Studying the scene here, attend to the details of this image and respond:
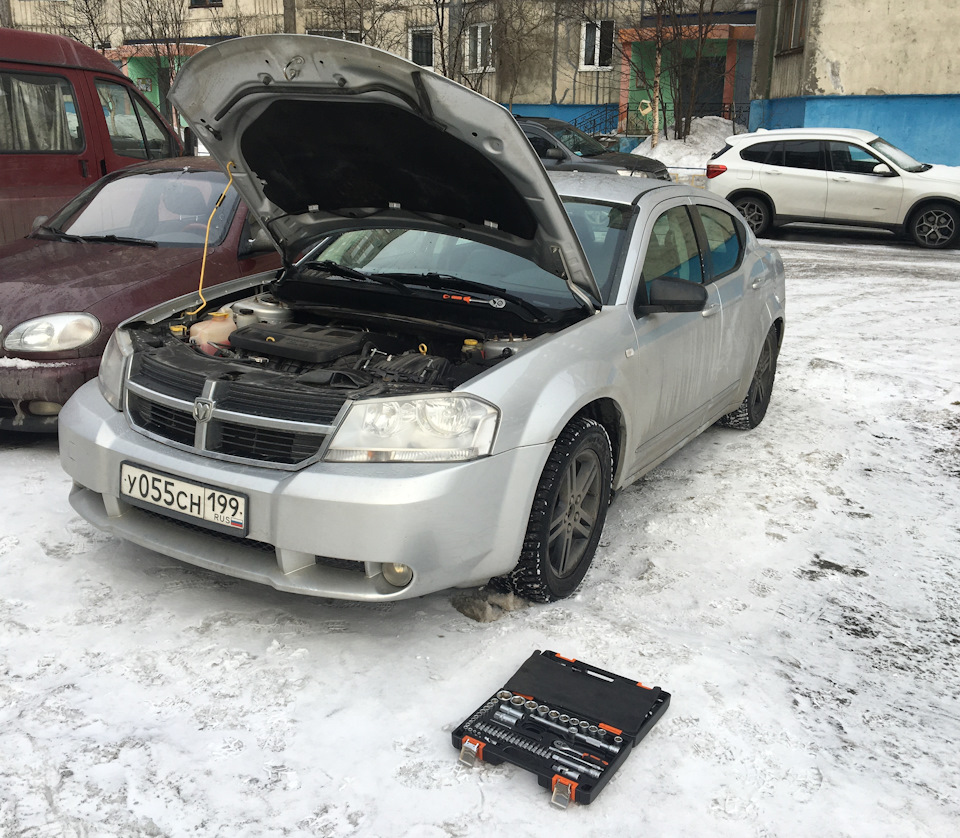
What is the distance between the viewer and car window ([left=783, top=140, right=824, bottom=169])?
544 inches

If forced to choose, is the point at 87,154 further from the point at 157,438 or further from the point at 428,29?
the point at 428,29

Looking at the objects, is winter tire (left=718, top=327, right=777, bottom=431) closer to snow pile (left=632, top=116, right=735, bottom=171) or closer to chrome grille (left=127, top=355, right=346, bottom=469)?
chrome grille (left=127, top=355, right=346, bottom=469)

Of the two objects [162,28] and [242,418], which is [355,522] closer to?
[242,418]

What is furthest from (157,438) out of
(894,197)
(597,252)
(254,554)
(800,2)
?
(800,2)

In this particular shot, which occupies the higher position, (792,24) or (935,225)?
(792,24)

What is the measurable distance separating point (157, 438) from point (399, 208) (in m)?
1.46

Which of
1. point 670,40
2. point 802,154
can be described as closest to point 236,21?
point 670,40

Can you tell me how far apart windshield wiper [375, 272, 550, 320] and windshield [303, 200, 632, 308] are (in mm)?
16

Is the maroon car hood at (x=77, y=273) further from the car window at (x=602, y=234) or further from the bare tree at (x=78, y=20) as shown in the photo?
the bare tree at (x=78, y=20)

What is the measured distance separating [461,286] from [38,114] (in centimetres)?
512

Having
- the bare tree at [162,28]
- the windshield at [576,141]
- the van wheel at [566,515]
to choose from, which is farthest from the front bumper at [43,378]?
the bare tree at [162,28]

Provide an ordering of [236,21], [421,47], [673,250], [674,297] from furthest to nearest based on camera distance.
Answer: [236,21]
[421,47]
[673,250]
[674,297]

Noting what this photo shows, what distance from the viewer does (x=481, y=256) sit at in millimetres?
4172

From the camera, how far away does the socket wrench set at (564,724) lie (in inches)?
102
